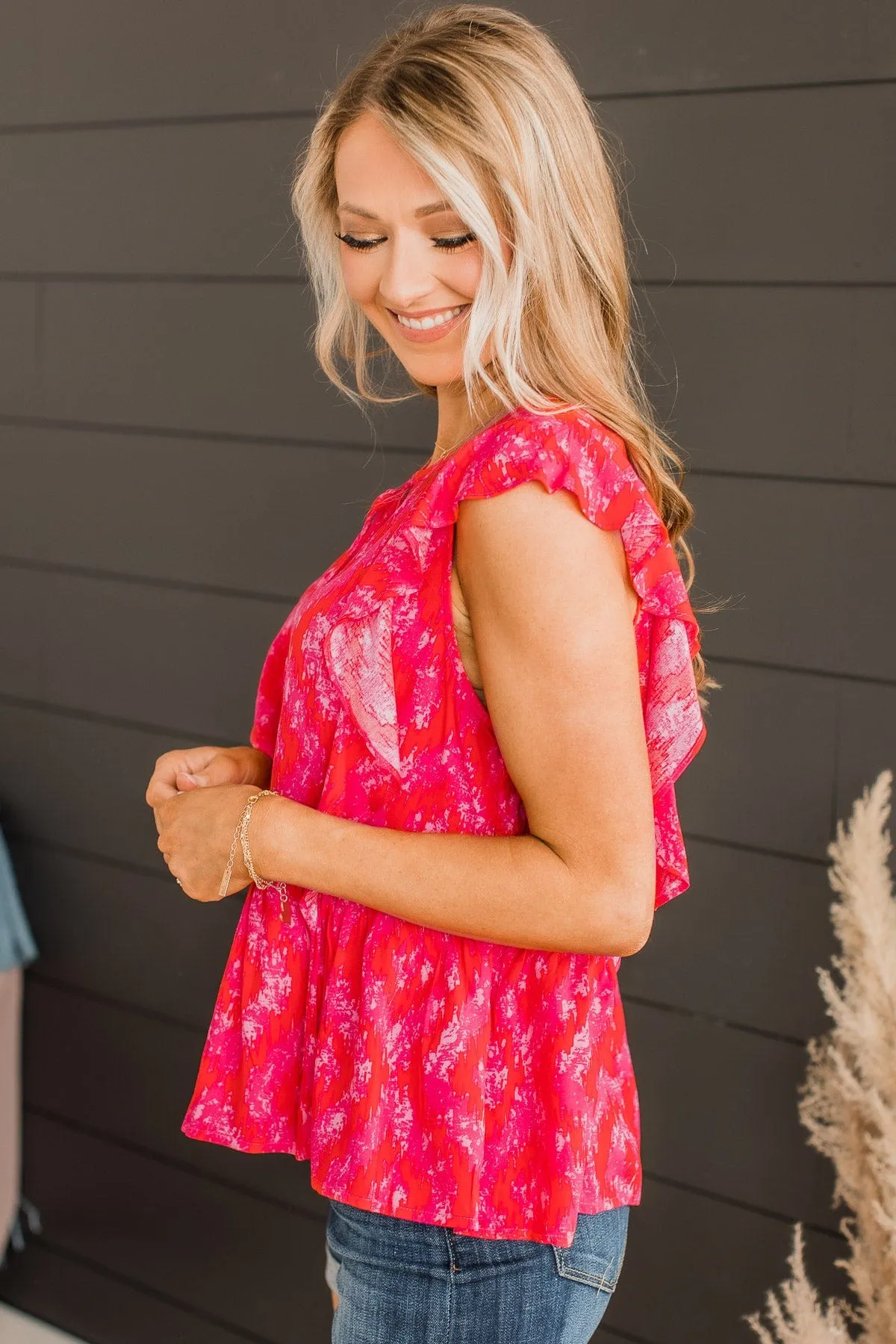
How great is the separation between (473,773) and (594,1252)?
0.42m

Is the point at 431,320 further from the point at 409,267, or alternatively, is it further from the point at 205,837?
the point at 205,837

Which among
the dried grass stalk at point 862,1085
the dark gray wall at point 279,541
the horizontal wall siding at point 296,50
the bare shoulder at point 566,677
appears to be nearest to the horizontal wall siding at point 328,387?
the dark gray wall at point 279,541

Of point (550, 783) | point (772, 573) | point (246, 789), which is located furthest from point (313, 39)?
point (550, 783)

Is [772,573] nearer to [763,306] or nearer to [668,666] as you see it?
[763,306]

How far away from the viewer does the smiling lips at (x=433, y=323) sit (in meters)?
1.08

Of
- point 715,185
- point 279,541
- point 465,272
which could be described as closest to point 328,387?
point 279,541

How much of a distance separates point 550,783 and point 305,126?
4.25ft

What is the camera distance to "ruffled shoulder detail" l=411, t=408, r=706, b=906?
3.10 ft

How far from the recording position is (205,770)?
4.29 ft

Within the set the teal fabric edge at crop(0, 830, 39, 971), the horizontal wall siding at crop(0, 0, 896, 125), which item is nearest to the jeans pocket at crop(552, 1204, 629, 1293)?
the horizontal wall siding at crop(0, 0, 896, 125)

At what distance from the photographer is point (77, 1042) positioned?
239 centimetres

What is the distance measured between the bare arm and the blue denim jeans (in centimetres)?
26

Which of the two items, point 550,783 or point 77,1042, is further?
point 77,1042

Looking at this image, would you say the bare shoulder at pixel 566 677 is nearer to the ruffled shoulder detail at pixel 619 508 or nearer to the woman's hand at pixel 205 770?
the ruffled shoulder detail at pixel 619 508
